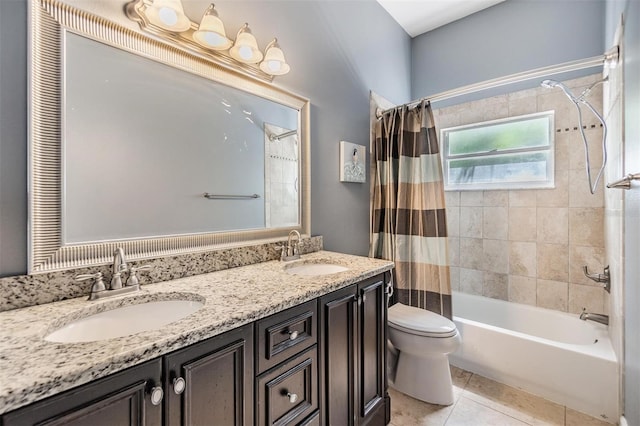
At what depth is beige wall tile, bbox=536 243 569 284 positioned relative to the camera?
2.25 metres

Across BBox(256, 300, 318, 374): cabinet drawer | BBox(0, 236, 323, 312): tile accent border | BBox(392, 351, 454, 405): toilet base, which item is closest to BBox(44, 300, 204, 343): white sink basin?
BBox(0, 236, 323, 312): tile accent border

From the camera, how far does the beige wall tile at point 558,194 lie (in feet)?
7.38

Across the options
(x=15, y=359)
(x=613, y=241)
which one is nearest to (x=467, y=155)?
(x=613, y=241)

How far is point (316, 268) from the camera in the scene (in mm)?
1657

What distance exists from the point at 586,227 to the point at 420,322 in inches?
61.1

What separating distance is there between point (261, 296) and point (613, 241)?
2.12 metres

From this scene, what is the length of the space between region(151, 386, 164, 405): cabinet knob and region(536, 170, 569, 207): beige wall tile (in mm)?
2828

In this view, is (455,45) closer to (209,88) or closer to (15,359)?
(209,88)

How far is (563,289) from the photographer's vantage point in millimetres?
2254

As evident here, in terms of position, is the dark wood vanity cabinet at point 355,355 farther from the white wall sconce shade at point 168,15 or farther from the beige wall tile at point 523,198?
the beige wall tile at point 523,198

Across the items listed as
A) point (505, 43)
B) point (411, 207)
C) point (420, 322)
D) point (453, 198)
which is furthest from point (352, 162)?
point (505, 43)

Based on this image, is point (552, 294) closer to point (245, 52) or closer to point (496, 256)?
A: point (496, 256)

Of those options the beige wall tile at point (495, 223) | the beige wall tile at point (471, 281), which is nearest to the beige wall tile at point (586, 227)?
the beige wall tile at point (495, 223)

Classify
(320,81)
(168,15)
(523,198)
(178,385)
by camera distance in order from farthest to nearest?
1. (523,198)
2. (320,81)
3. (168,15)
4. (178,385)
